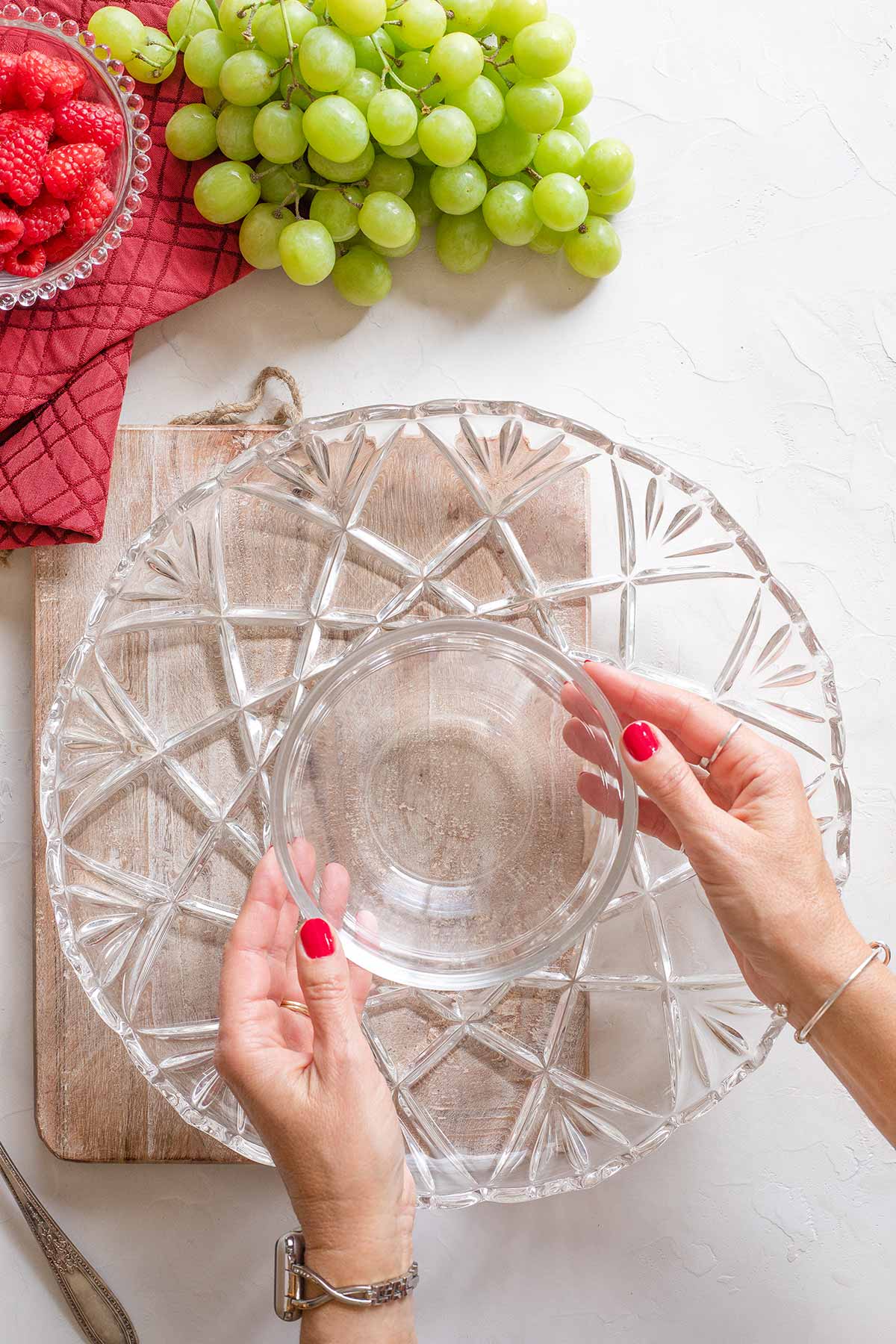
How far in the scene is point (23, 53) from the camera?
2.31 feet

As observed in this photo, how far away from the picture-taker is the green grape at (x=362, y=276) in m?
0.75

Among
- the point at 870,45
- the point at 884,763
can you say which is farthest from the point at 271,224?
the point at 884,763

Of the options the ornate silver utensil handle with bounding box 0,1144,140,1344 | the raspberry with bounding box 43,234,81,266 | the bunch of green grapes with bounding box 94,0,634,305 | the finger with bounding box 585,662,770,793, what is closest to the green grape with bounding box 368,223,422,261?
the bunch of green grapes with bounding box 94,0,634,305

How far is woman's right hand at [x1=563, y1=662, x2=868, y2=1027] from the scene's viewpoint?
0.60 metres

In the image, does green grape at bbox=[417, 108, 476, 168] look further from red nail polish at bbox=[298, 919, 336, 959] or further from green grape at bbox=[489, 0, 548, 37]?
red nail polish at bbox=[298, 919, 336, 959]

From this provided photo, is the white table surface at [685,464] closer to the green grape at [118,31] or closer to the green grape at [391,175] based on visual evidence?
the green grape at [391,175]

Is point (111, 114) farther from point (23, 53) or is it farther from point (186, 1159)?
point (186, 1159)

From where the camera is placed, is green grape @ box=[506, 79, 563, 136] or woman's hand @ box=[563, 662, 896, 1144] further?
green grape @ box=[506, 79, 563, 136]

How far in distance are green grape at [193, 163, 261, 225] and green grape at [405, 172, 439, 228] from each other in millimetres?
112

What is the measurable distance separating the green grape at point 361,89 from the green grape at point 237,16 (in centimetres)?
7

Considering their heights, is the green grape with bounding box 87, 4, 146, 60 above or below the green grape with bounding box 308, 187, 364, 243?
above

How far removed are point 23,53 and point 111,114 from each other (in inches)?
2.6

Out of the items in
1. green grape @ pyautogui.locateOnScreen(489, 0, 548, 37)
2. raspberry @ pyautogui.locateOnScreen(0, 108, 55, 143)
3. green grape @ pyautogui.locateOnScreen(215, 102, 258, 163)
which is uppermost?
green grape @ pyautogui.locateOnScreen(489, 0, 548, 37)

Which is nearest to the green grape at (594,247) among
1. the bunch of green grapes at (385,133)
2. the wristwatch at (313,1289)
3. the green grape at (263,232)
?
the bunch of green grapes at (385,133)
